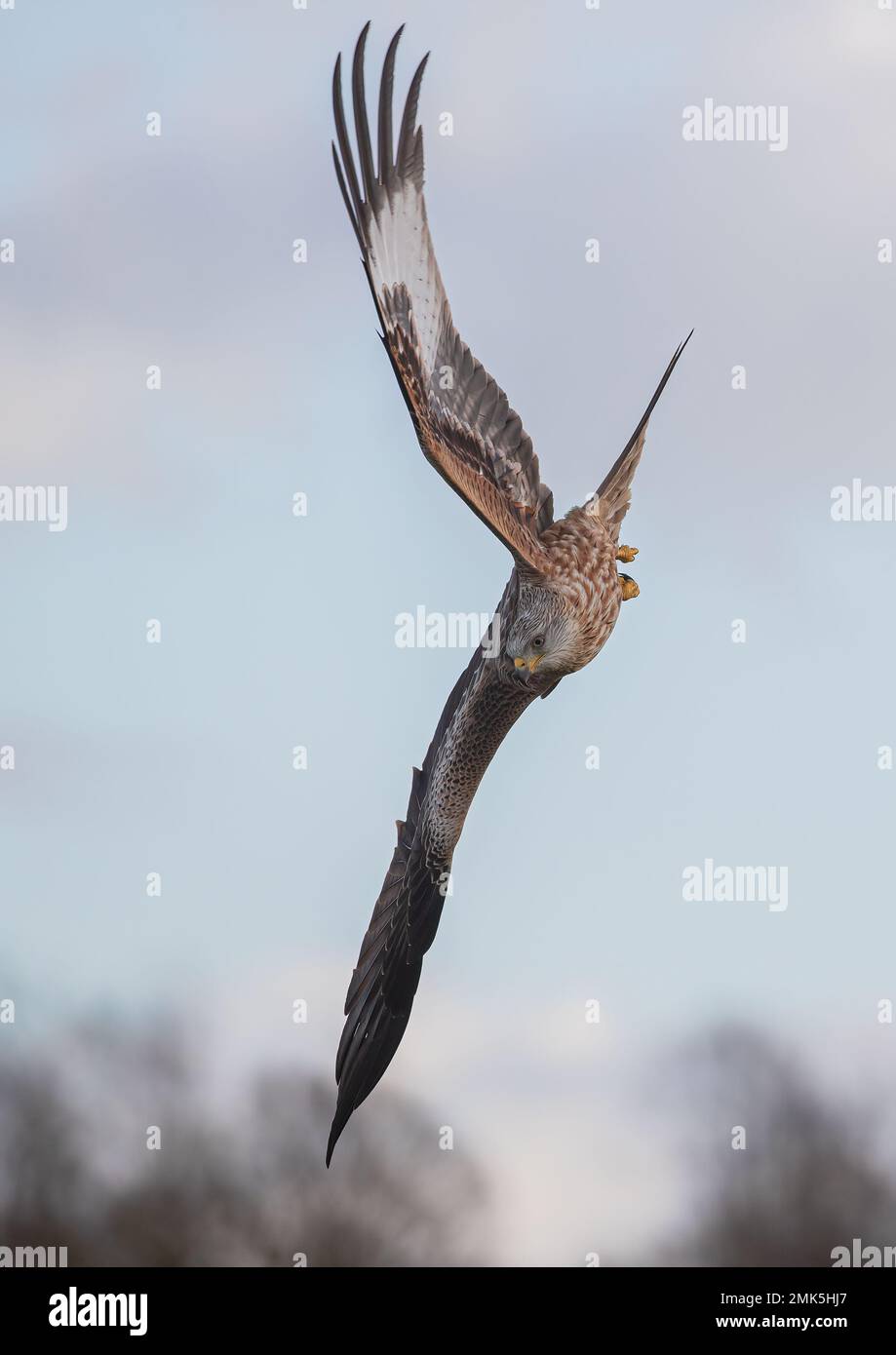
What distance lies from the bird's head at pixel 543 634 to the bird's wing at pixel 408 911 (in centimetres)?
189

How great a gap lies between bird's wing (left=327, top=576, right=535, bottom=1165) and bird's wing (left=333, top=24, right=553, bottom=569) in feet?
9.12

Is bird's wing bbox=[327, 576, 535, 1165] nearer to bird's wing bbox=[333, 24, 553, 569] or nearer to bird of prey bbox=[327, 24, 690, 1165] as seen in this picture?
bird of prey bbox=[327, 24, 690, 1165]

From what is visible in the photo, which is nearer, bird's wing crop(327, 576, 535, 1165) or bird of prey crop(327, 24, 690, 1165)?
bird of prey crop(327, 24, 690, 1165)

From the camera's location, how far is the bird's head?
13.9 m

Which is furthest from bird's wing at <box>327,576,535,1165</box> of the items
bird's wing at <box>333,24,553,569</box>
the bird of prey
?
bird's wing at <box>333,24,553,569</box>

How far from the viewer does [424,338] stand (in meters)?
13.7

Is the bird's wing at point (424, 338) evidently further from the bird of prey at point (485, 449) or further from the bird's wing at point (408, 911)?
the bird's wing at point (408, 911)

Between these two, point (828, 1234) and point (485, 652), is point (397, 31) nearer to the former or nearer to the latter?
point (485, 652)

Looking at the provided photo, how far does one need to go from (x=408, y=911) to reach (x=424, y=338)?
531 cm

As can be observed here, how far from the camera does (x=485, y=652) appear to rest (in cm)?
1524

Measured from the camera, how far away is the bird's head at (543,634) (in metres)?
13.9

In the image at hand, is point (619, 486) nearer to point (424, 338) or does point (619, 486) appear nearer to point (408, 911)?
point (424, 338)

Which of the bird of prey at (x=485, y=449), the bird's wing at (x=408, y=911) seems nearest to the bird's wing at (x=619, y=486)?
the bird of prey at (x=485, y=449)

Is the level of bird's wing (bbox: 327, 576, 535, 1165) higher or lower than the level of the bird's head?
lower
